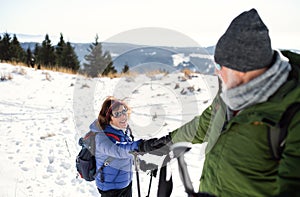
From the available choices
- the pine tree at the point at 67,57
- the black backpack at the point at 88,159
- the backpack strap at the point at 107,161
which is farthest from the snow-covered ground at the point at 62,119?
the pine tree at the point at 67,57

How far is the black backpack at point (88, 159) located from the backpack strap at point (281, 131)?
5.31 ft

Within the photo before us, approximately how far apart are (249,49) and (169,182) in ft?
3.34

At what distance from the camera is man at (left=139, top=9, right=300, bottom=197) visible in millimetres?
1011

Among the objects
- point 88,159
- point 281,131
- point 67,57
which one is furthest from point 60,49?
point 281,131

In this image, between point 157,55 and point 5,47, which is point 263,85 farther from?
point 5,47

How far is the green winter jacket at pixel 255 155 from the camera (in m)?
0.97

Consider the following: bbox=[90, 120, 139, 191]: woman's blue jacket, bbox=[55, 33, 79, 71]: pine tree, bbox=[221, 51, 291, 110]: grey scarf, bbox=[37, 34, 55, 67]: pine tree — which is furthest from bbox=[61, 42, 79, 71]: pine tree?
bbox=[221, 51, 291, 110]: grey scarf

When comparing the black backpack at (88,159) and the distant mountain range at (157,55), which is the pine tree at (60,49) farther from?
the black backpack at (88,159)

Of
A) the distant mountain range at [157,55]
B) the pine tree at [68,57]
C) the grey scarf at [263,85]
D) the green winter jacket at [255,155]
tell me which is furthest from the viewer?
the pine tree at [68,57]

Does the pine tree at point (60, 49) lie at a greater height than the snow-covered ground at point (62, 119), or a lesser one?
greater

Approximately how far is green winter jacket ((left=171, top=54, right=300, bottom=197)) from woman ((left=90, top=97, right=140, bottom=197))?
103 cm

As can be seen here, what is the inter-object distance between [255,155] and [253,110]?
0.66 ft

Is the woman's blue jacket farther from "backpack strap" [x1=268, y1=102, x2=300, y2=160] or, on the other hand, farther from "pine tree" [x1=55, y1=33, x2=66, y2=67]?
"pine tree" [x1=55, y1=33, x2=66, y2=67]

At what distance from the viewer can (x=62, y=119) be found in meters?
6.48
